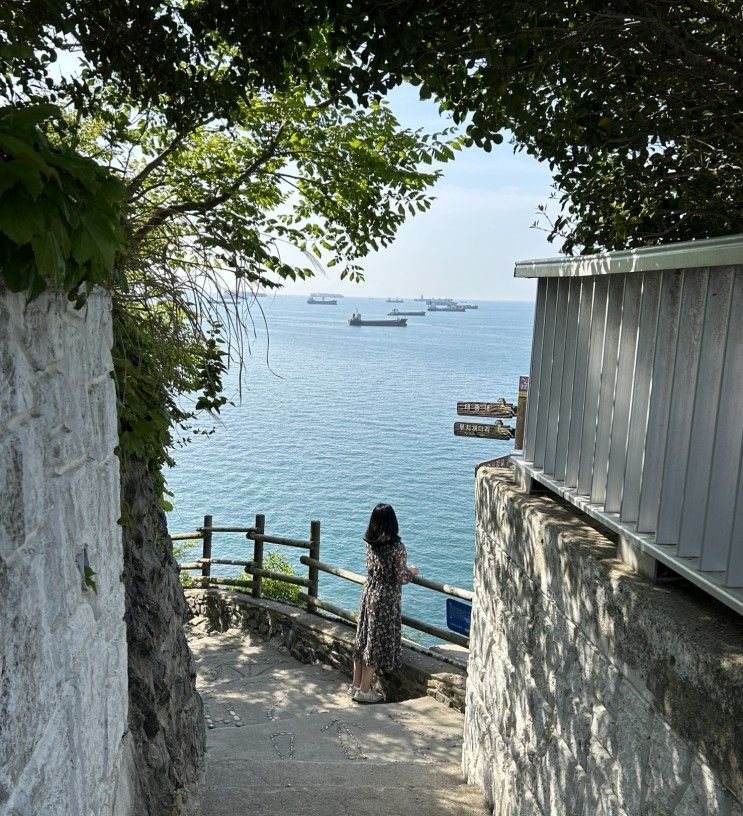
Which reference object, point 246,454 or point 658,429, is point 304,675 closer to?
point 658,429

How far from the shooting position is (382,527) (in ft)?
21.9

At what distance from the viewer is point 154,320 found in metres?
3.35

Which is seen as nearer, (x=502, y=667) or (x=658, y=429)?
(x=658, y=429)

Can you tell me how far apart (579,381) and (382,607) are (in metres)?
4.13

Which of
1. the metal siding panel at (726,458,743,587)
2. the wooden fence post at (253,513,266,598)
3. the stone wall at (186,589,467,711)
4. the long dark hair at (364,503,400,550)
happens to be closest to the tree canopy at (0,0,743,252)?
the metal siding panel at (726,458,743,587)

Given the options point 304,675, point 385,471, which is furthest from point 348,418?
point 304,675

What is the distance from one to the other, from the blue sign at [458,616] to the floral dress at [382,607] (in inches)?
17.2

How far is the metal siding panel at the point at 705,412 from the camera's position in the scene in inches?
87.4

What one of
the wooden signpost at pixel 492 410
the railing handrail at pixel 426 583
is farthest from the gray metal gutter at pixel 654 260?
the railing handrail at pixel 426 583

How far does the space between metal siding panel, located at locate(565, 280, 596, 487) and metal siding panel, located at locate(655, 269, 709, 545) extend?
31.6 inches

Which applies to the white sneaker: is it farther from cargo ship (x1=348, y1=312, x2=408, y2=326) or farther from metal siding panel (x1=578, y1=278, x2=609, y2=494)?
cargo ship (x1=348, y1=312, x2=408, y2=326)

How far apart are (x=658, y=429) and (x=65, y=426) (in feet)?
5.80

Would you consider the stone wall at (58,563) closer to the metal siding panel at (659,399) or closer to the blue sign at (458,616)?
the metal siding panel at (659,399)

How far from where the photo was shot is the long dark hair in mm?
6633
